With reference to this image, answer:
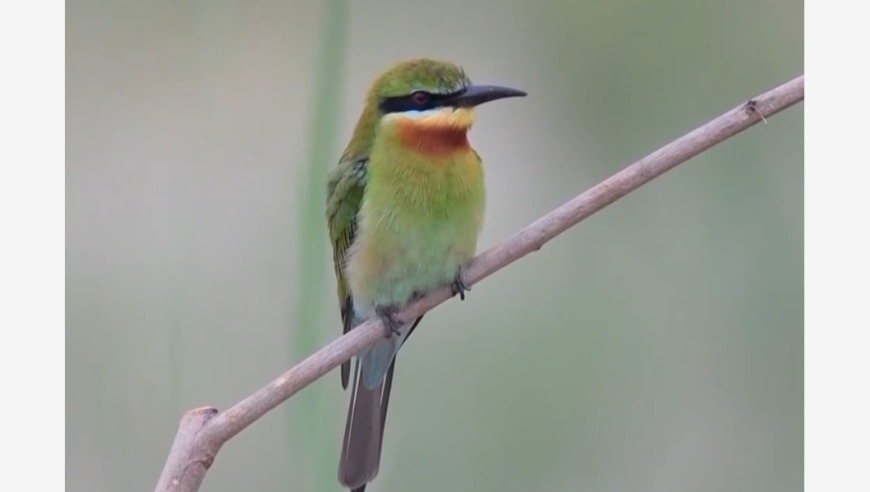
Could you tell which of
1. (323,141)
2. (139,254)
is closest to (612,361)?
(323,141)

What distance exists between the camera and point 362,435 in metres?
2.03

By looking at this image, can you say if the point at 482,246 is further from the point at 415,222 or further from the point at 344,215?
the point at 344,215

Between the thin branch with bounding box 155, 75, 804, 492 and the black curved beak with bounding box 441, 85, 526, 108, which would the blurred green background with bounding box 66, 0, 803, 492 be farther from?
the thin branch with bounding box 155, 75, 804, 492

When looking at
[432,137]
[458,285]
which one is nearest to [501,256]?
[458,285]

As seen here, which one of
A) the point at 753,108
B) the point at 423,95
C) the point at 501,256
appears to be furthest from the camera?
the point at 423,95

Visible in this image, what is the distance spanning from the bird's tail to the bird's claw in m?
0.12

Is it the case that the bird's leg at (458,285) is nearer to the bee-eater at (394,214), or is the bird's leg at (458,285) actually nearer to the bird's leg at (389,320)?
the bee-eater at (394,214)

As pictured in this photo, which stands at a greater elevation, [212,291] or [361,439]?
[212,291]

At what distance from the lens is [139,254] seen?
82.0 inches

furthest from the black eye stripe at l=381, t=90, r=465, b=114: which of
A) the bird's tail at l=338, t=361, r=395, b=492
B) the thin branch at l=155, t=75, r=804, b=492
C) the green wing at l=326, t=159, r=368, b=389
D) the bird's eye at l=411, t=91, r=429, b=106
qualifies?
the bird's tail at l=338, t=361, r=395, b=492

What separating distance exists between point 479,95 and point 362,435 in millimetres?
685

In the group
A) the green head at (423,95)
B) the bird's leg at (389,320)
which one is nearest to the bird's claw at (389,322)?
the bird's leg at (389,320)
